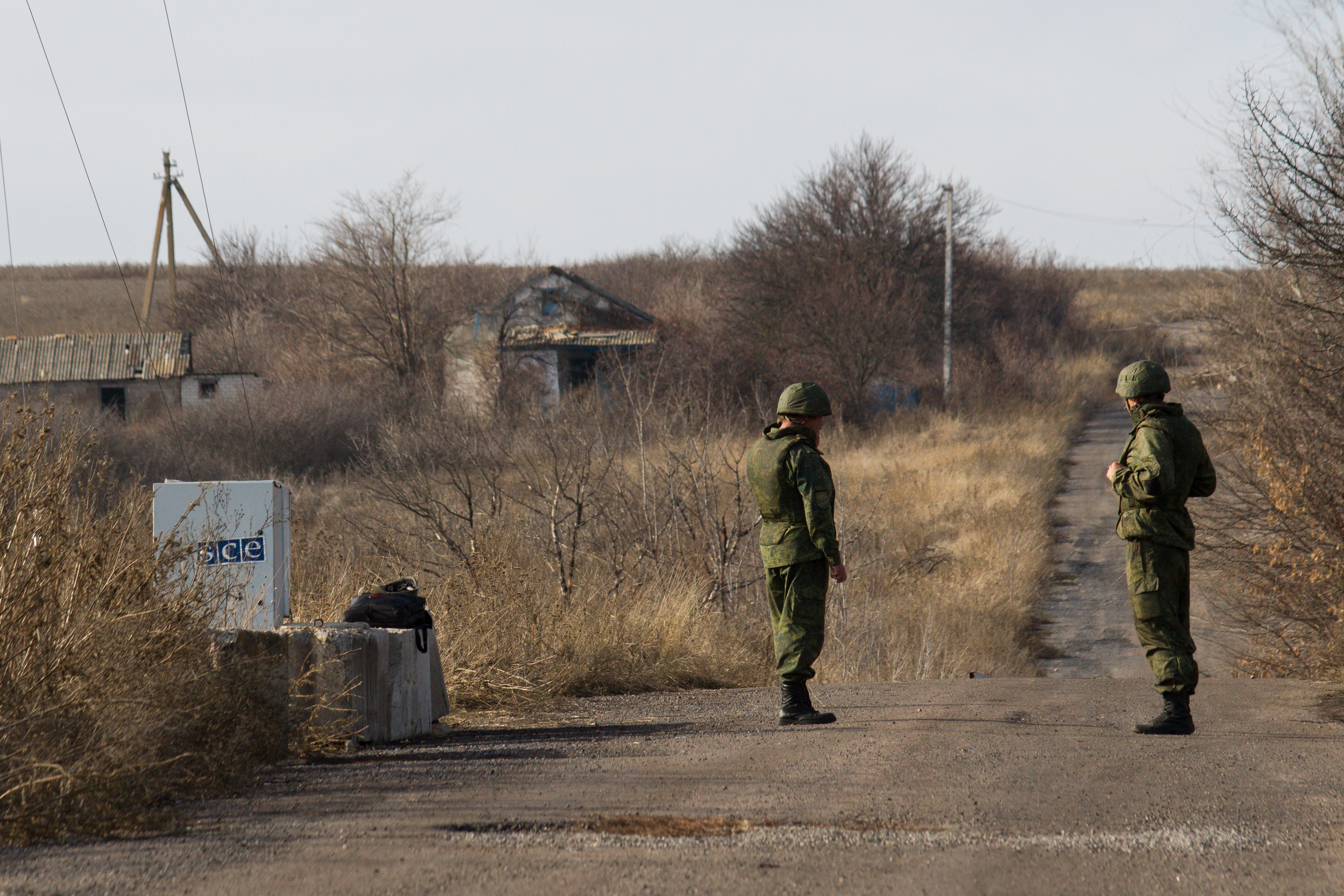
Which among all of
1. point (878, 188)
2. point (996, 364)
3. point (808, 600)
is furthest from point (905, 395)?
point (808, 600)

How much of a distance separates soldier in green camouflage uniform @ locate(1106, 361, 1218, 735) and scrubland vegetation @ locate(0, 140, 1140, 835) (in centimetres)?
391

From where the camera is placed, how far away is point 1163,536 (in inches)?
239

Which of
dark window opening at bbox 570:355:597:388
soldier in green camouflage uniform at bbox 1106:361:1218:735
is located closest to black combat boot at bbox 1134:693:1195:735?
soldier in green camouflage uniform at bbox 1106:361:1218:735

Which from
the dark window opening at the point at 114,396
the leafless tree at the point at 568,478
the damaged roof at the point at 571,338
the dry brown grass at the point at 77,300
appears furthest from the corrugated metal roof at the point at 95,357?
the leafless tree at the point at 568,478

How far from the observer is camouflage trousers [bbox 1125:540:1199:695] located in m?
6.05

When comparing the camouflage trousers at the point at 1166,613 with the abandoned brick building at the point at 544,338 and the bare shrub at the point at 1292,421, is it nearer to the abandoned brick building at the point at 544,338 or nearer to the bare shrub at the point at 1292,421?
the bare shrub at the point at 1292,421

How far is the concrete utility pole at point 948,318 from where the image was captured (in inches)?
1329

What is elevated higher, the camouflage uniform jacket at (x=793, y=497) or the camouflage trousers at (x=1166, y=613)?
the camouflage uniform jacket at (x=793, y=497)

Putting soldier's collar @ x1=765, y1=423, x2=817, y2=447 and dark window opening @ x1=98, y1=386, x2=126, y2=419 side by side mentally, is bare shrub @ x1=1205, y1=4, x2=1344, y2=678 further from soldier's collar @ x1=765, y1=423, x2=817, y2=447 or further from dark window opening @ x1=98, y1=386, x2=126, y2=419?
dark window opening @ x1=98, y1=386, x2=126, y2=419

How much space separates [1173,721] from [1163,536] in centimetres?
98

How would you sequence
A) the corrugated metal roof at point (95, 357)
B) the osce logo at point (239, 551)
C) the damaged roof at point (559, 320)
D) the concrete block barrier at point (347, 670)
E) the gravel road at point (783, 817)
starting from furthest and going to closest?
1. the corrugated metal roof at point (95, 357)
2. the damaged roof at point (559, 320)
3. the osce logo at point (239, 551)
4. the concrete block barrier at point (347, 670)
5. the gravel road at point (783, 817)

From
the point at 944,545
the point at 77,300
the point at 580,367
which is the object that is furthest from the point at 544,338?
the point at 77,300

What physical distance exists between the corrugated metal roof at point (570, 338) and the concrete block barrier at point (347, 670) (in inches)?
1341

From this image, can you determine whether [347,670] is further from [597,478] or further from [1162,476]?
[597,478]
